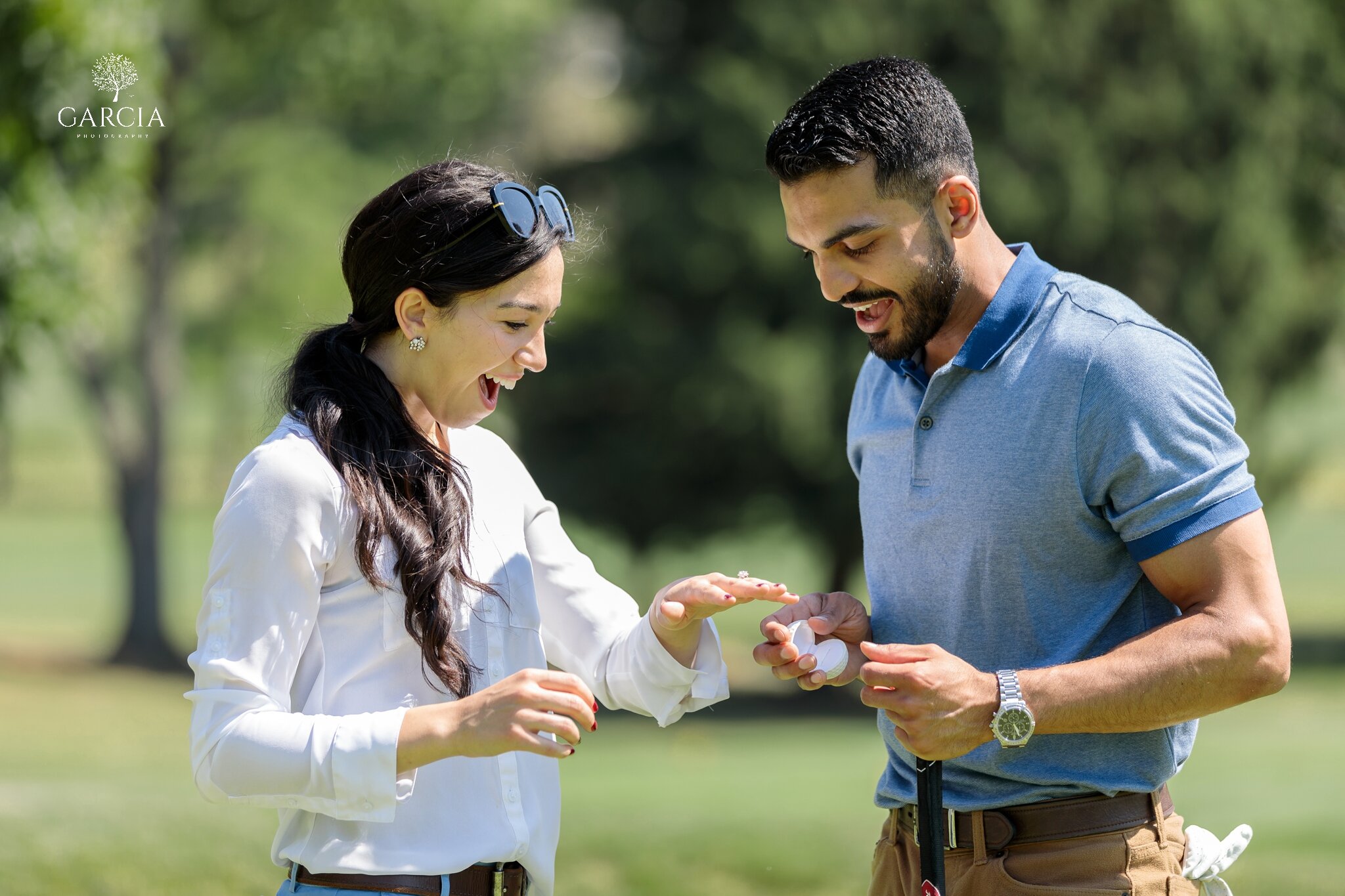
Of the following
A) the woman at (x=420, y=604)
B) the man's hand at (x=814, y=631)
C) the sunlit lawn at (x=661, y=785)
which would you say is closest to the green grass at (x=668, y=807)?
the sunlit lawn at (x=661, y=785)

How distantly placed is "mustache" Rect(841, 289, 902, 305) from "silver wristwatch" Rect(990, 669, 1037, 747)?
0.92 meters

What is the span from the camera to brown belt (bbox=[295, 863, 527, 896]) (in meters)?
2.65

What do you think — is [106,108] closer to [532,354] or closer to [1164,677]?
[532,354]

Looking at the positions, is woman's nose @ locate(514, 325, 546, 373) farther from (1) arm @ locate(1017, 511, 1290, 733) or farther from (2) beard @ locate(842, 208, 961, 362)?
(1) arm @ locate(1017, 511, 1290, 733)

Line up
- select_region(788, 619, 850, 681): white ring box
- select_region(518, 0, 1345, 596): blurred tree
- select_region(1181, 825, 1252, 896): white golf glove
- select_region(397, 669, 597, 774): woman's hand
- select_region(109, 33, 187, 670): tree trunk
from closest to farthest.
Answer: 1. select_region(397, 669, 597, 774): woman's hand
2. select_region(1181, 825, 1252, 896): white golf glove
3. select_region(788, 619, 850, 681): white ring box
4. select_region(518, 0, 1345, 596): blurred tree
5. select_region(109, 33, 187, 670): tree trunk

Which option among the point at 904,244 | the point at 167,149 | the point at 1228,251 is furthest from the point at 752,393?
the point at 904,244

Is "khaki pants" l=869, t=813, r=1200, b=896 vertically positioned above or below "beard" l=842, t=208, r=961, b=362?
below

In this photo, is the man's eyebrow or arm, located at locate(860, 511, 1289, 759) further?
the man's eyebrow

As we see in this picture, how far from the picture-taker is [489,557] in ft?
9.64

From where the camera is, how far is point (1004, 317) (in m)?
3.02

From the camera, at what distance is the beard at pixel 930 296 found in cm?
315

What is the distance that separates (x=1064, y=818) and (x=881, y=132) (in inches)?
58.2

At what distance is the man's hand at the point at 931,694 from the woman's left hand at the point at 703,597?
0.31 meters

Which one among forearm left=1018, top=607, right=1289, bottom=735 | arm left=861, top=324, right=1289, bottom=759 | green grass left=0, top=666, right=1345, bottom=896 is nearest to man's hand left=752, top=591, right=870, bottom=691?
arm left=861, top=324, right=1289, bottom=759
